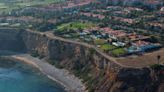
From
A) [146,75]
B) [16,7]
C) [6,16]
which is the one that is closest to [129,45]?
[146,75]

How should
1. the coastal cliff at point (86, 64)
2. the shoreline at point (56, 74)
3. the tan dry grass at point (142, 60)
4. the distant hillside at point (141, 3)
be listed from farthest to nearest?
the distant hillside at point (141, 3) → the shoreline at point (56, 74) → the tan dry grass at point (142, 60) → the coastal cliff at point (86, 64)

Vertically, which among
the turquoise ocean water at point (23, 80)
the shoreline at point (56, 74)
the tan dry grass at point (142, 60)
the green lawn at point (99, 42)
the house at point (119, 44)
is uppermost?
the house at point (119, 44)

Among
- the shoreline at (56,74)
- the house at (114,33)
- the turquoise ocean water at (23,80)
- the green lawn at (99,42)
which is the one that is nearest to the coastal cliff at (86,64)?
the shoreline at (56,74)

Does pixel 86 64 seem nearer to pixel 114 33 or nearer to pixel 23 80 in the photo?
pixel 114 33

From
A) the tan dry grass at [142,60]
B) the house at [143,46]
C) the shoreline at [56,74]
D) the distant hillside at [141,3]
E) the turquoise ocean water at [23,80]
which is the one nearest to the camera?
the tan dry grass at [142,60]

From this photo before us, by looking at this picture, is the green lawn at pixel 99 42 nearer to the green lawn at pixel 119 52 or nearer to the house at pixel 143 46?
the green lawn at pixel 119 52
